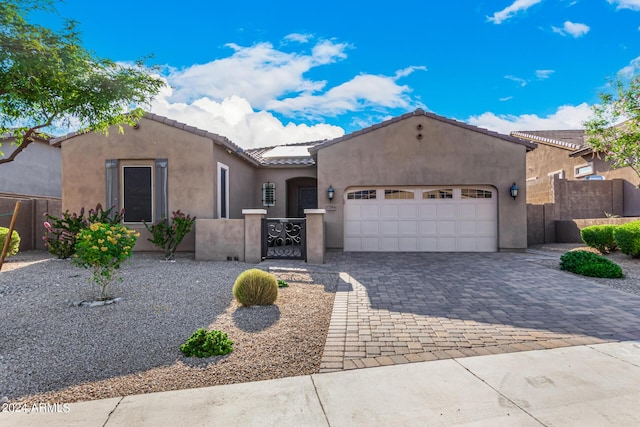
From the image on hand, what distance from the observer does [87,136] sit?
1140 cm

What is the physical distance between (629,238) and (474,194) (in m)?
4.59

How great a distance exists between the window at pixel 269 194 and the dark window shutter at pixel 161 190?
16.7 feet

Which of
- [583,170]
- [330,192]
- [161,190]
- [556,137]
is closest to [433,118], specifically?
[330,192]

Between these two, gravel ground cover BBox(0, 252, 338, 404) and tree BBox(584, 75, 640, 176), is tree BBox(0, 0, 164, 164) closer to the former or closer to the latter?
gravel ground cover BBox(0, 252, 338, 404)

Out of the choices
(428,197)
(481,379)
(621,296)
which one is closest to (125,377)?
(481,379)

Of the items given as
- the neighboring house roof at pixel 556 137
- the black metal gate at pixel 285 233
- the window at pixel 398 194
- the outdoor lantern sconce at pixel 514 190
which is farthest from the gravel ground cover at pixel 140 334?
the neighboring house roof at pixel 556 137

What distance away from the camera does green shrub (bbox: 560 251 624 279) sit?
814 cm

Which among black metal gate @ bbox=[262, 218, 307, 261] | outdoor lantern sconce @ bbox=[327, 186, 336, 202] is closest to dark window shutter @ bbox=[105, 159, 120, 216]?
black metal gate @ bbox=[262, 218, 307, 261]

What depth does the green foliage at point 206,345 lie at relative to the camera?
4.04 metres

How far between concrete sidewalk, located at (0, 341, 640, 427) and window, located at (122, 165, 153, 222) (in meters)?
8.99

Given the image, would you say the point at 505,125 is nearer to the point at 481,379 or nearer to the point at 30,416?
the point at 481,379

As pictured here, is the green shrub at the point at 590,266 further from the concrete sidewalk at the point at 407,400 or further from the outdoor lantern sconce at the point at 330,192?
the outdoor lantern sconce at the point at 330,192

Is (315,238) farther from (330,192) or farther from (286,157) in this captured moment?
(286,157)

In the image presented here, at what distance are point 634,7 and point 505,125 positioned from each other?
13.5m
